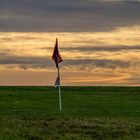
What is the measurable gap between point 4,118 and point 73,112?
5.59 m

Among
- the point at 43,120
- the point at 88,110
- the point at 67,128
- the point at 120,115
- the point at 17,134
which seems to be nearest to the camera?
the point at 17,134

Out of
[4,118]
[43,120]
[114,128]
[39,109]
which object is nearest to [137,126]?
[114,128]

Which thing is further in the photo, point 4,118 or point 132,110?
point 132,110

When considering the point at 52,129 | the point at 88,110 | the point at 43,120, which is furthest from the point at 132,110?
the point at 52,129

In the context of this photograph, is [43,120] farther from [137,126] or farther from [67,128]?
[137,126]

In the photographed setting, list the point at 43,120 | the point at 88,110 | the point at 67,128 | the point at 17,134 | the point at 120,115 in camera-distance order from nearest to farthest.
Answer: the point at 17,134
the point at 67,128
the point at 43,120
the point at 120,115
the point at 88,110

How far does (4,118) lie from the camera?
29891 millimetres

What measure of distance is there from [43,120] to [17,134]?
4.91 meters

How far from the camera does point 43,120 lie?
28.8 meters

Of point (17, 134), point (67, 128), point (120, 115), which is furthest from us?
point (120, 115)

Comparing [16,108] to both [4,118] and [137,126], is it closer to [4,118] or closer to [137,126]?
[4,118]

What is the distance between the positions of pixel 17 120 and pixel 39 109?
771cm

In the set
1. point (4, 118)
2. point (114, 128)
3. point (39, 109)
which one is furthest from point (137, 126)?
point (39, 109)

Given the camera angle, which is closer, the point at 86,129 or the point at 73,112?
the point at 86,129
